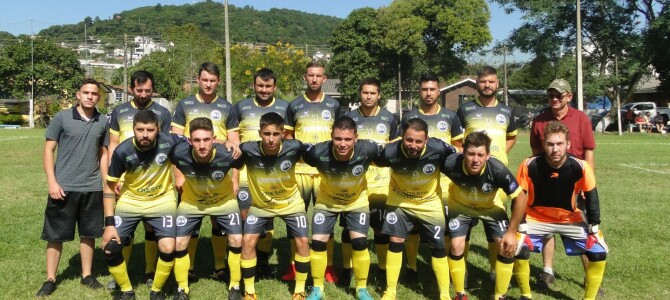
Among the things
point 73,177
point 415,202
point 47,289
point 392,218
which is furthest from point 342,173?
point 47,289

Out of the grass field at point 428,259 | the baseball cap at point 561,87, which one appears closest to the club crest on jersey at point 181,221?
the grass field at point 428,259

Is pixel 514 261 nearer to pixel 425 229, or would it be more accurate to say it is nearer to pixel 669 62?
pixel 425 229

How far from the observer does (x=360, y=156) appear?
16.8 feet

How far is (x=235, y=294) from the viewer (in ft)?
16.6

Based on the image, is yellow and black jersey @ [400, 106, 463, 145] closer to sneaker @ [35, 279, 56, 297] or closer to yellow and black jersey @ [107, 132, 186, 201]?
yellow and black jersey @ [107, 132, 186, 201]

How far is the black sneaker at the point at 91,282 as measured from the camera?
5395 millimetres

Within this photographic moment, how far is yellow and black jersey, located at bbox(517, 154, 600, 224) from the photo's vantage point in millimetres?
4852

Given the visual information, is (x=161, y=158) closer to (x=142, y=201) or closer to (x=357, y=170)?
(x=142, y=201)

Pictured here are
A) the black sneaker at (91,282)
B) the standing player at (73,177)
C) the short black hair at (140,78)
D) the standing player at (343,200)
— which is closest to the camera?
the standing player at (343,200)

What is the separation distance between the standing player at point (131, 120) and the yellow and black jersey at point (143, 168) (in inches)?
22.2

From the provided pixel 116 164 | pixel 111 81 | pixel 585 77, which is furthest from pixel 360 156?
pixel 111 81

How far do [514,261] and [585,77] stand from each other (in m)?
29.4

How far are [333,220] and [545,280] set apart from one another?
7.63ft

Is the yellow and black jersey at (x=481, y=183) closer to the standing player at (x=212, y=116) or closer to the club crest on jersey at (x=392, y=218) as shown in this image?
the club crest on jersey at (x=392, y=218)
